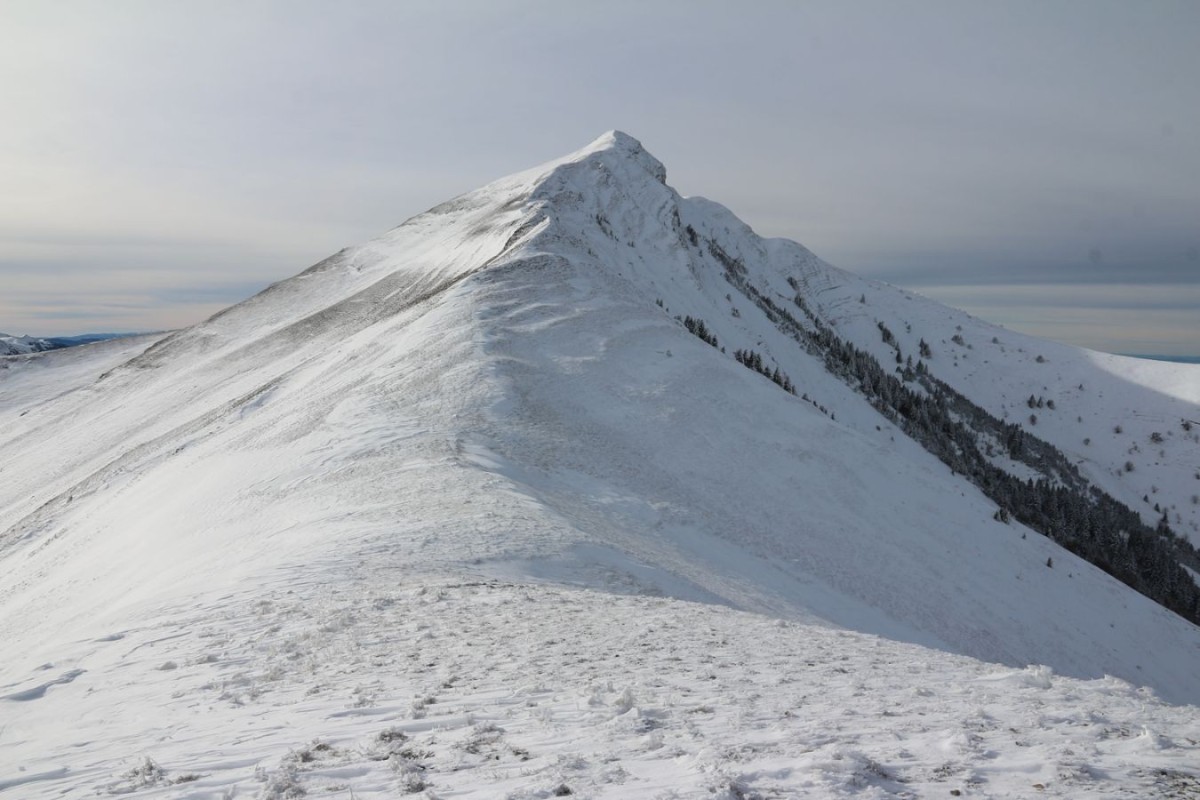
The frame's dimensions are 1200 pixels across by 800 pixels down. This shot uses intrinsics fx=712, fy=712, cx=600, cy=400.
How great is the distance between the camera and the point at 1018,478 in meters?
72.2

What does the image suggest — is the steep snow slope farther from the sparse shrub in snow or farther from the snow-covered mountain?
the sparse shrub in snow

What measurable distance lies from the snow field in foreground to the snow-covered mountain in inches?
2.1

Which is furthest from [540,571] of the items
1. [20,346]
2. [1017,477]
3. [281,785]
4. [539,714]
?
[20,346]

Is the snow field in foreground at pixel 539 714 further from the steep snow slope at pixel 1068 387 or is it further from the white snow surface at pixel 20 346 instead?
the white snow surface at pixel 20 346

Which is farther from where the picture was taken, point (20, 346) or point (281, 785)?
point (20, 346)

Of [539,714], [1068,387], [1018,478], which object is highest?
[539,714]

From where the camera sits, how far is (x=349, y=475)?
73.6 ft

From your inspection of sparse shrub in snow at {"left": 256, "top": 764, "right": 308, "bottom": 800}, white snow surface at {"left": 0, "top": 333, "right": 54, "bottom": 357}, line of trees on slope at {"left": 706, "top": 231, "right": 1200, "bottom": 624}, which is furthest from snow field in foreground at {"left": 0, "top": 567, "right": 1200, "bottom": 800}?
white snow surface at {"left": 0, "top": 333, "right": 54, "bottom": 357}

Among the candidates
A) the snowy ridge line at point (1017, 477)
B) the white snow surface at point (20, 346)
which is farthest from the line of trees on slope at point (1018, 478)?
the white snow surface at point (20, 346)

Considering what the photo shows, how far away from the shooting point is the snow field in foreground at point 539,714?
6.30 m

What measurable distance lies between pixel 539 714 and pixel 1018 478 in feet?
254

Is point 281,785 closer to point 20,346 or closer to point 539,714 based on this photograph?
point 539,714

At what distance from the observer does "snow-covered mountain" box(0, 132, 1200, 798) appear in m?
7.09

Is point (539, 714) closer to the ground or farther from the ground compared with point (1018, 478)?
farther from the ground
